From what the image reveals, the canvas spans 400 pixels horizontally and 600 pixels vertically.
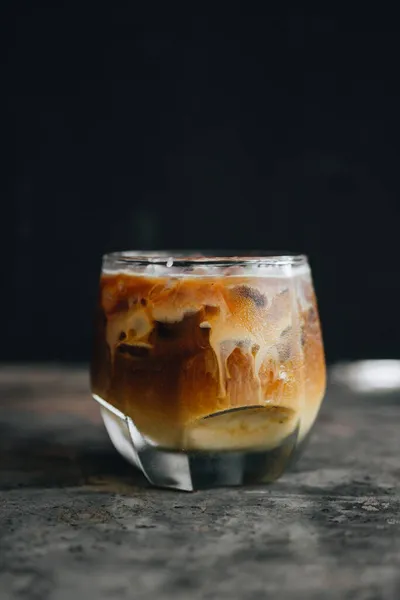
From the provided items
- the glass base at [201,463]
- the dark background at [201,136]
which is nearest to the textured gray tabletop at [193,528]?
the glass base at [201,463]

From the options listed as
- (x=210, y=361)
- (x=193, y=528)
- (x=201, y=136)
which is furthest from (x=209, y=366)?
(x=201, y=136)

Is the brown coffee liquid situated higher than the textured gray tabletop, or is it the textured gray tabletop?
the brown coffee liquid

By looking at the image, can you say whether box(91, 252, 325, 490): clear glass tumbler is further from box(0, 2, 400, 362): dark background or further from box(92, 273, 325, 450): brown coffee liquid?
box(0, 2, 400, 362): dark background

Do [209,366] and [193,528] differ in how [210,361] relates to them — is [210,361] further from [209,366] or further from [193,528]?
[193,528]

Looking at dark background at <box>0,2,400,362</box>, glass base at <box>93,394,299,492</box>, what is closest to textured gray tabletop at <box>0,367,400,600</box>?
glass base at <box>93,394,299,492</box>

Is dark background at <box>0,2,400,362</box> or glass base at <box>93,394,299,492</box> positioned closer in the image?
glass base at <box>93,394,299,492</box>

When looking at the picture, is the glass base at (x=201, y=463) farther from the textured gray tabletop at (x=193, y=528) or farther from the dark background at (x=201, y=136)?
the dark background at (x=201, y=136)

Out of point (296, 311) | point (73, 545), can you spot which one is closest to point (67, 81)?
point (296, 311)
